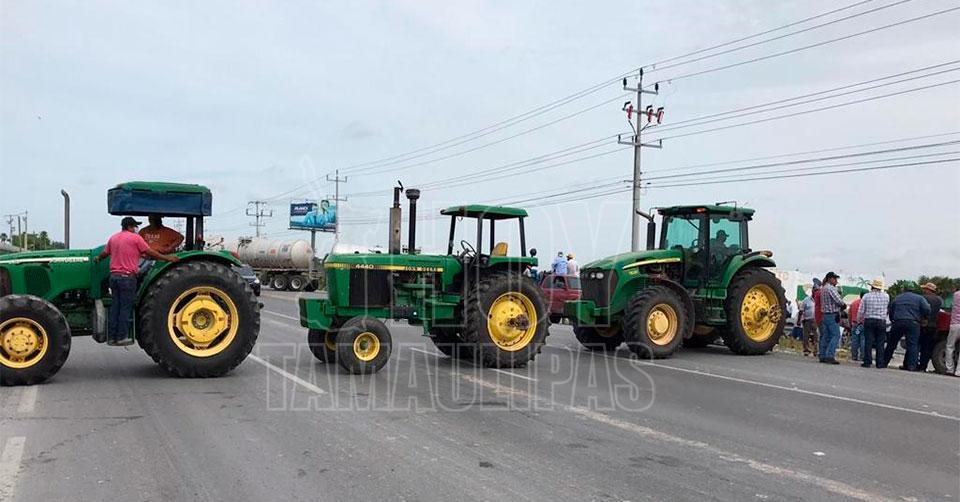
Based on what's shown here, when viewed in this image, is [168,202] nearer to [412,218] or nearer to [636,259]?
[412,218]

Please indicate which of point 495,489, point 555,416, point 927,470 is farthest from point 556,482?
point 927,470

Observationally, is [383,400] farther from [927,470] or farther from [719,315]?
[719,315]

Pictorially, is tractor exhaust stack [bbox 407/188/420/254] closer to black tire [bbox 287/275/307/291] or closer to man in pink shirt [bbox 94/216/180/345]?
man in pink shirt [bbox 94/216/180/345]

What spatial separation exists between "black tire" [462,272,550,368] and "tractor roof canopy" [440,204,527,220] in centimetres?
85

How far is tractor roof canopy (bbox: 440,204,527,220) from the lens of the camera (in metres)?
11.1

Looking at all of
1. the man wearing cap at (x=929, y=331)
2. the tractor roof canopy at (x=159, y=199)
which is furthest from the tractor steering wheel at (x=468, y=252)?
the man wearing cap at (x=929, y=331)

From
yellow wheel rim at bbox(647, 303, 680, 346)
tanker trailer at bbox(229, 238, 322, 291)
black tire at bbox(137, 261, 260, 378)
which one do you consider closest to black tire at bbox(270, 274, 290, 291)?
tanker trailer at bbox(229, 238, 322, 291)

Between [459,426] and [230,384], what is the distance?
3.28 m

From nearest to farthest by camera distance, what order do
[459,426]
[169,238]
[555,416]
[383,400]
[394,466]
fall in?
[394,466], [459,426], [555,416], [383,400], [169,238]

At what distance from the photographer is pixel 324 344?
10680 millimetres

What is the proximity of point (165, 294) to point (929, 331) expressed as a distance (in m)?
11.7

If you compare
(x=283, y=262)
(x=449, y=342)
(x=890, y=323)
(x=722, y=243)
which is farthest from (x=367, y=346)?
(x=283, y=262)

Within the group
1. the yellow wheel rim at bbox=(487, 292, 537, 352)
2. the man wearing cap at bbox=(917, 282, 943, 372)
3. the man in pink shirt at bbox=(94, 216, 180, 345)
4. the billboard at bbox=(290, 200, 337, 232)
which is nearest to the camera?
the man in pink shirt at bbox=(94, 216, 180, 345)

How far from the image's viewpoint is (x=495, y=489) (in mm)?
5184
